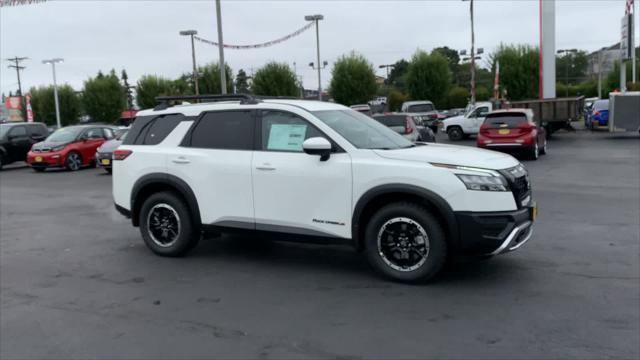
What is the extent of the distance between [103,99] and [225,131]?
2191 inches

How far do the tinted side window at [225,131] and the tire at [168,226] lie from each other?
76 centimetres

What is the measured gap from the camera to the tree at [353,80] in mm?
53031

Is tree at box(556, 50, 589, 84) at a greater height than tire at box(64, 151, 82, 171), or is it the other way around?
tree at box(556, 50, 589, 84)

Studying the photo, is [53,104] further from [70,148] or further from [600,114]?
[600,114]

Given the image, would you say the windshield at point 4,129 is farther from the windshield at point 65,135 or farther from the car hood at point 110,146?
the car hood at point 110,146

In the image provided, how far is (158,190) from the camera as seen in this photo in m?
7.42

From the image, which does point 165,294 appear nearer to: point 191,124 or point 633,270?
point 191,124

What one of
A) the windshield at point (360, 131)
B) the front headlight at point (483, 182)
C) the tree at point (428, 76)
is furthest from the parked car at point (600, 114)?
the front headlight at point (483, 182)

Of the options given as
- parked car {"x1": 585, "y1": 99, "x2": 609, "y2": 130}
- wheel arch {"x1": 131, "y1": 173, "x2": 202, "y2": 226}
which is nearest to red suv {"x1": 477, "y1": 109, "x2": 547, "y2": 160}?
parked car {"x1": 585, "y1": 99, "x2": 609, "y2": 130}

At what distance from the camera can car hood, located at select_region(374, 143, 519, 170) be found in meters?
5.75

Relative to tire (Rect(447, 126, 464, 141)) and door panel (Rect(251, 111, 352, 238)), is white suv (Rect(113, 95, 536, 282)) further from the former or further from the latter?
tire (Rect(447, 126, 464, 141))

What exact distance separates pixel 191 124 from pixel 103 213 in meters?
4.86

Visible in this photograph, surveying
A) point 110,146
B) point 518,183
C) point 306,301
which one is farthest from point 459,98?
point 306,301

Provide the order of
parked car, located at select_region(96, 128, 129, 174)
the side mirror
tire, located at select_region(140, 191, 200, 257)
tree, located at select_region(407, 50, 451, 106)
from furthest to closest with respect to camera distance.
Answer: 1. tree, located at select_region(407, 50, 451, 106)
2. parked car, located at select_region(96, 128, 129, 174)
3. tire, located at select_region(140, 191, 200, 257)
4. the side mirror
